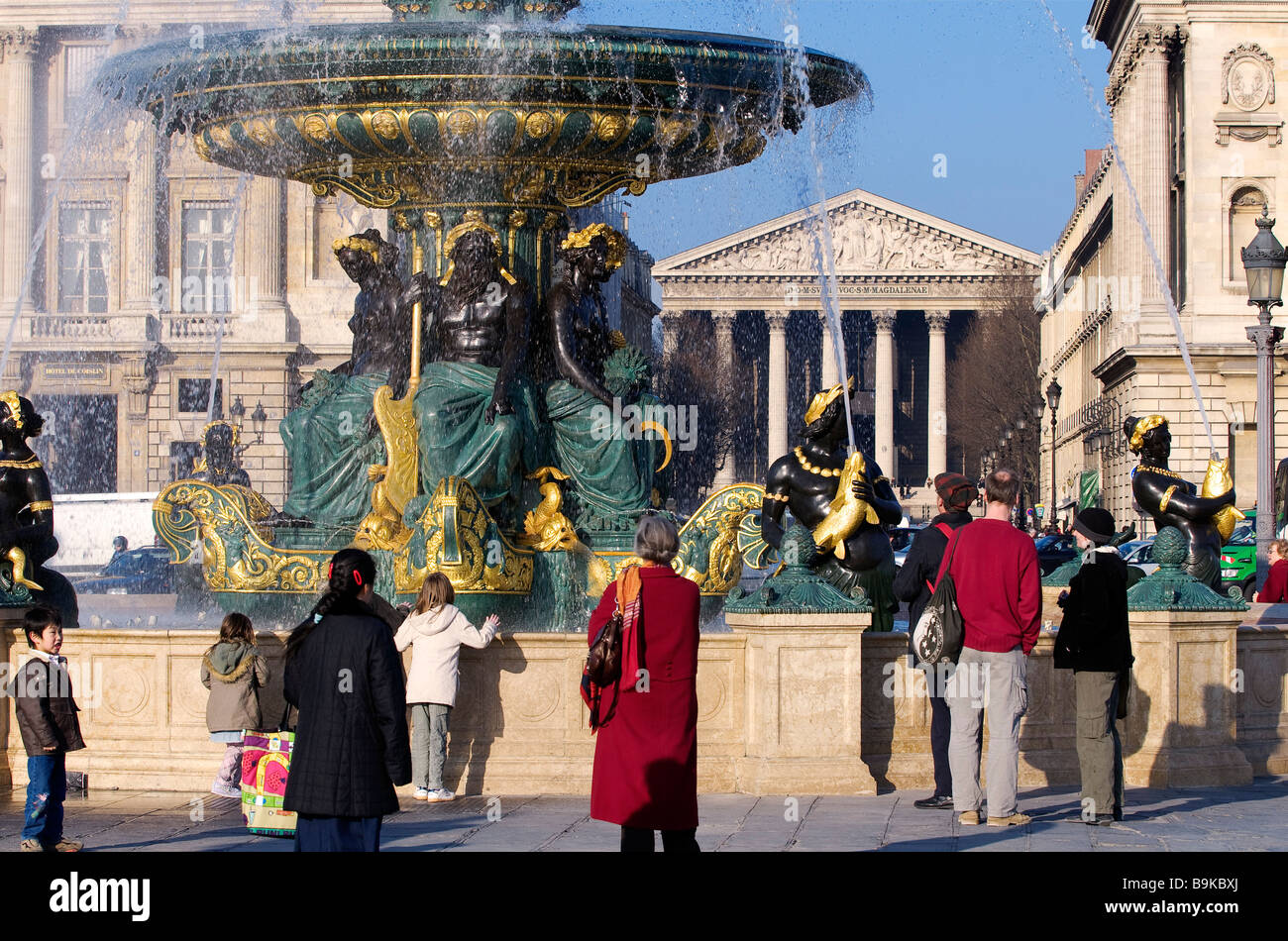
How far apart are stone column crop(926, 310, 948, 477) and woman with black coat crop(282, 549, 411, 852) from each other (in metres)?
105

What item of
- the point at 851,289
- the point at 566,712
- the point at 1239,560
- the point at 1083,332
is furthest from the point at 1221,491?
the point at 851,289

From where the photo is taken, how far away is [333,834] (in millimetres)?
6195

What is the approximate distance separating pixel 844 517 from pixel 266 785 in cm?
362

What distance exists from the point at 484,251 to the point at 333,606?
5.95 m

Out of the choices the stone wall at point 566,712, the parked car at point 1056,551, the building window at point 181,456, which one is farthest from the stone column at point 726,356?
the stone wall at point 566,712

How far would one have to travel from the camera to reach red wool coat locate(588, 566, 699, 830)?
616 centimetres

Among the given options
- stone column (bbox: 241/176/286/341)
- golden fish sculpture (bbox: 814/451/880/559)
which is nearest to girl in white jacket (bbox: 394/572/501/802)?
golden fish sculpture (bbox: 814/451/880/559)

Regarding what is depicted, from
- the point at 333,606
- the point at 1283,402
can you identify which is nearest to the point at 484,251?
the point at 333,606

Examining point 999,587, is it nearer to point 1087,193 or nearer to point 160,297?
point 160,297

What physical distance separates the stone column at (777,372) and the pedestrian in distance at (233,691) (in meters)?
103

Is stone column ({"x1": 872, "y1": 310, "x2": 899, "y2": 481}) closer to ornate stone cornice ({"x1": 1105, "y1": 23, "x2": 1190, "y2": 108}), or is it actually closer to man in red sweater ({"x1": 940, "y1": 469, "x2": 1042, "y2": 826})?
ornate stone cornice ({"x1": 1105, "y1": 23, "x2": 1190, "y2": 108})

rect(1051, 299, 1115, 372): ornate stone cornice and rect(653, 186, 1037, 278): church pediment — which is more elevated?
rect(653, 186, 1037, 278): church pediment

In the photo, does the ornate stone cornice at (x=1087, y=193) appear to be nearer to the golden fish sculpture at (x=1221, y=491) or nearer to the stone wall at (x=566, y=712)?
the golden fish sculpture at (x=1221, y=491)

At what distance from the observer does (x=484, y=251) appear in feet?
39.3
